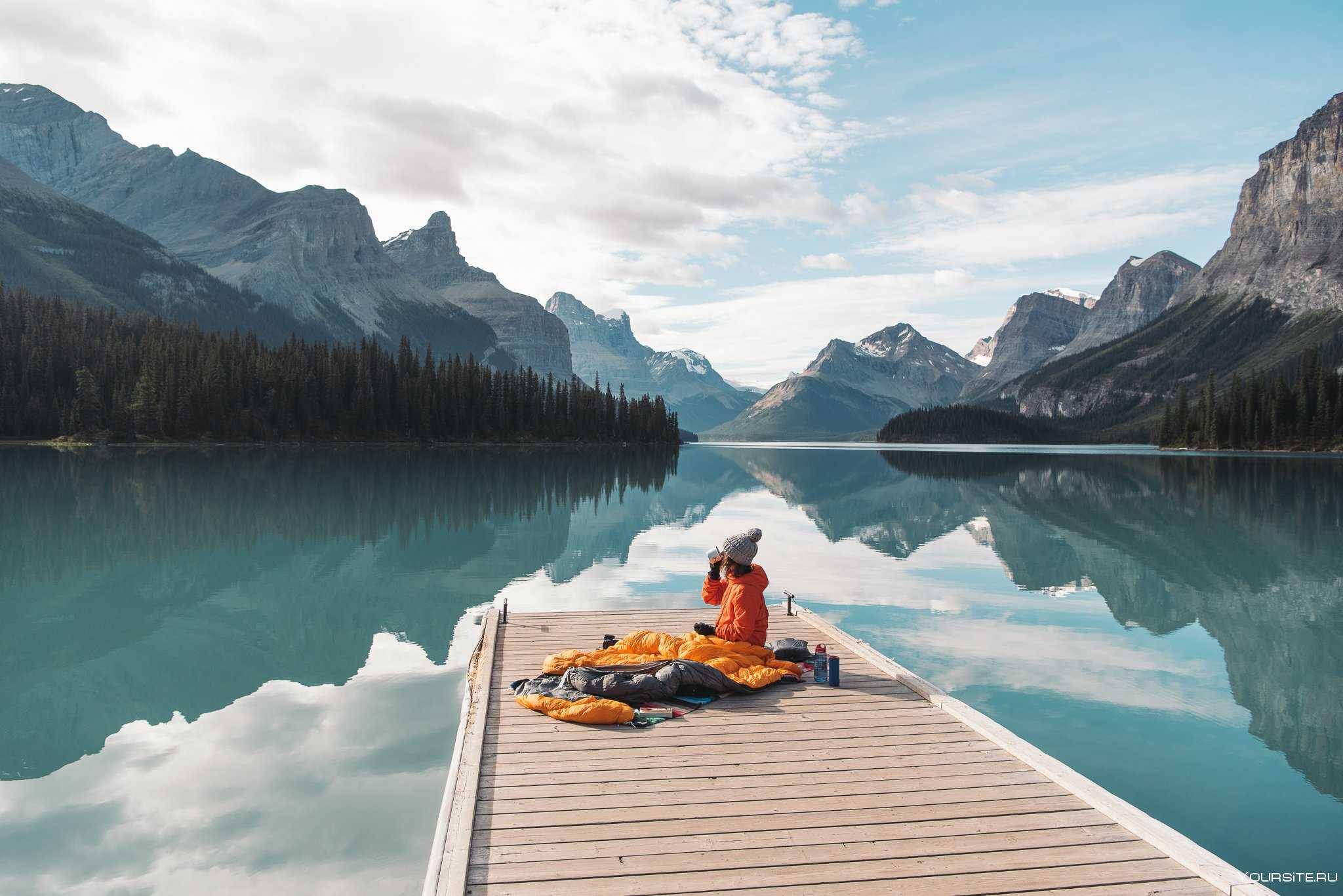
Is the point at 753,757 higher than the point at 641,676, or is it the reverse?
the point at 641,676

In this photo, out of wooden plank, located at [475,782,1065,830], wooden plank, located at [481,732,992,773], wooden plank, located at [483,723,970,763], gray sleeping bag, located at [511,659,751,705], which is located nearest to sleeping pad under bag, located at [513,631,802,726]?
gray sleeping bag, located at [511,659,751,705]

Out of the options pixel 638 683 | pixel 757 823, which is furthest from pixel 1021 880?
pixel 638 683

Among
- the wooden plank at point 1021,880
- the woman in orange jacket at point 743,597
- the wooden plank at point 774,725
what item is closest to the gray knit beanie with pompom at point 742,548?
the woman in orange jacket at point 743,597

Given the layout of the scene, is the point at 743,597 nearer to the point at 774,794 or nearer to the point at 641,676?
the point at 641,676

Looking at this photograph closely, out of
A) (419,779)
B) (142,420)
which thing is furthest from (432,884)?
(142,420)

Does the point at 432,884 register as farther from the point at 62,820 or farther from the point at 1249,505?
the point at 1249,505

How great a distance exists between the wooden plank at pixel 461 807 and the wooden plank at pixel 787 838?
20 centimetres

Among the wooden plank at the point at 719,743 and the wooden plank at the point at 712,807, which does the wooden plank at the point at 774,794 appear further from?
the wooden plank at the point at 719,743

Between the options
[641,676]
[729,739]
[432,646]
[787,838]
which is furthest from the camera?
[432,646]

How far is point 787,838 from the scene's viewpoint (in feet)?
23.7

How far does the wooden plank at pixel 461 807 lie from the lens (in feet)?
21.3

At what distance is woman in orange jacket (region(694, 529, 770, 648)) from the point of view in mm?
12461

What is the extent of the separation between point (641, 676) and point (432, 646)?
321 inches

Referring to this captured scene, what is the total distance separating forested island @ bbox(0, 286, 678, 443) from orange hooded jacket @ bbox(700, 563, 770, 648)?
405 ft
